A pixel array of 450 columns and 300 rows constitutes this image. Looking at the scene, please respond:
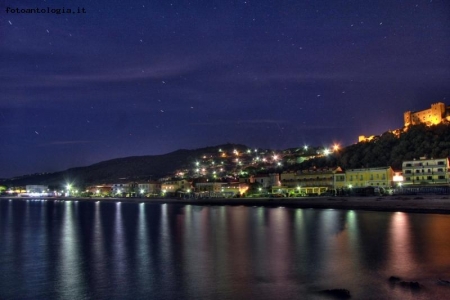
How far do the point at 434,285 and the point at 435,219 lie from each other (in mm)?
19569

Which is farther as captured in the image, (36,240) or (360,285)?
(36,240)

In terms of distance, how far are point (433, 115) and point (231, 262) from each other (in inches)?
2640

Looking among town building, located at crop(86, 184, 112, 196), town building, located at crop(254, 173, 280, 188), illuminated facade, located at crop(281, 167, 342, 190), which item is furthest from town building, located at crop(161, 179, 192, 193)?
illuminated facade, located at crop(281, 167, 342, 190)

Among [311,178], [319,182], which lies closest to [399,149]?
[319,182]

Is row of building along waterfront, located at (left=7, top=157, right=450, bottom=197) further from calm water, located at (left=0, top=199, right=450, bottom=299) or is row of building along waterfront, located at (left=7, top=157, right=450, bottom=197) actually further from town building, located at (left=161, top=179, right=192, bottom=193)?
calm water, located at (left=0, top=199, right=450, bottom=299)

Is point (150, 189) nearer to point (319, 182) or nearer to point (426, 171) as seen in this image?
point (319, 182)

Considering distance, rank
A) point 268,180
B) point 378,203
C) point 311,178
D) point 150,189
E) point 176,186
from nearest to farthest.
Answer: point 378,203 < point 311,178 < point 268,180 < point 176,186 < point 150,189

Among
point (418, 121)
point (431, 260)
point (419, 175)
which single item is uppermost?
point (418, 121)

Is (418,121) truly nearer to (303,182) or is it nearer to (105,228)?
(303,182)

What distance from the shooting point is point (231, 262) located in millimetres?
17172

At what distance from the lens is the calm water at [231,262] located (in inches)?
A: 503

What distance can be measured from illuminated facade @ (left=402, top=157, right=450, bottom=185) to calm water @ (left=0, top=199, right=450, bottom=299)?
70.0ft

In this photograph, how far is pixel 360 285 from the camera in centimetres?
1286

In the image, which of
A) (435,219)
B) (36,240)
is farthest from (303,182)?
(36,240)
